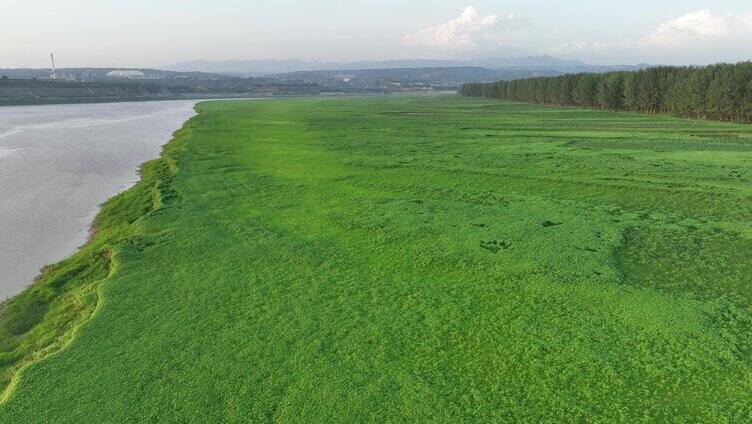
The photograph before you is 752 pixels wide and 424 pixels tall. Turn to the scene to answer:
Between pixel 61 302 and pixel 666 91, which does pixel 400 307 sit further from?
pixel 666 91

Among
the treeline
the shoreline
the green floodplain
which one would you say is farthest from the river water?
the treeline

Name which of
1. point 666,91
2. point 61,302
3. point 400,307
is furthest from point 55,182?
point 666,91

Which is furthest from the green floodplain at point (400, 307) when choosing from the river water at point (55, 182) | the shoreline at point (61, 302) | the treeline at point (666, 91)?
the treeline at point (666, 91)

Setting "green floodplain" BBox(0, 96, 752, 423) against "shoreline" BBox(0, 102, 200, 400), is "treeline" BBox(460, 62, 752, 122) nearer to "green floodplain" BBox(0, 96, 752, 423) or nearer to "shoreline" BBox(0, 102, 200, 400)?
"green floodplain" BBox(0, 96, 752, 423)

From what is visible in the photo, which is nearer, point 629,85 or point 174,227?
point 174,227

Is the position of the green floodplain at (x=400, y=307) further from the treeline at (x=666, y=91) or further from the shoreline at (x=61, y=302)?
the treeline at (x=666, y=91)

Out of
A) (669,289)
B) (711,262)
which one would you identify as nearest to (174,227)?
(669,289)

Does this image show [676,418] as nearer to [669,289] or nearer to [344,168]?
[669,289]
